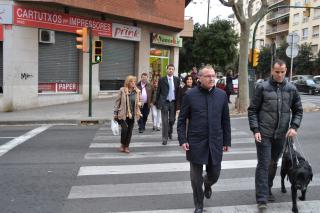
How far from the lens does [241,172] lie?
756cm

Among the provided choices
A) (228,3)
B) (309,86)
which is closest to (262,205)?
(228,3)

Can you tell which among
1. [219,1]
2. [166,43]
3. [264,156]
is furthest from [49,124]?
[166,43]

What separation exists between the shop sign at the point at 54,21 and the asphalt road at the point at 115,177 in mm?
7923

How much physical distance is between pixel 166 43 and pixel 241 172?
2033 cm

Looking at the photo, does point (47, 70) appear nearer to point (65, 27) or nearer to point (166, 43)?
point (65, 27)

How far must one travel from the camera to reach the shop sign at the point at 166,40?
84.8 ft

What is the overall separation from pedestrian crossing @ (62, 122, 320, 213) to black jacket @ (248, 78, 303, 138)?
0.98m

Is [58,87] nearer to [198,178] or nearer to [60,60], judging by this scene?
[60,60]

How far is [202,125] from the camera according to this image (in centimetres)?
515

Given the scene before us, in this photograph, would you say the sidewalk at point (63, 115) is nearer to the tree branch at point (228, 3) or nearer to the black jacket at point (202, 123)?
the tree branch at point (228, 3)

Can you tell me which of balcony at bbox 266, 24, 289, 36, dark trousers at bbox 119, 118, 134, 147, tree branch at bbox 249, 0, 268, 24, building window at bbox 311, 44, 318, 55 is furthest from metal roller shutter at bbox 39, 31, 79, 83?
balcony at bbox 266, 24, 289, 36

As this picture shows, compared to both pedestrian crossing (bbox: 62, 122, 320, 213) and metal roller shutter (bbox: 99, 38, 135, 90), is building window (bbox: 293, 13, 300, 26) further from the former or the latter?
pedestrian crossing (bbox: 62, 122, 320, 213)

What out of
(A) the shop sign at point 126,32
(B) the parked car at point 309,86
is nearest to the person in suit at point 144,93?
(A) the shop sign at point 126,32

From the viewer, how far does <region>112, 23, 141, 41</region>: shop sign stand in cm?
2280
